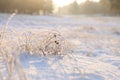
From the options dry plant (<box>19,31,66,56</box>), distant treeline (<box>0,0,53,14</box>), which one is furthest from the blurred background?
dry plant (<box>19,31,66,56</box>)

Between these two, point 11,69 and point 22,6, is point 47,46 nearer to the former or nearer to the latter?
point 11,69

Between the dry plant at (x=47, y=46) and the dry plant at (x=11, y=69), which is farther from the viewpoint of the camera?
the dry plant at (x=47, y=46)

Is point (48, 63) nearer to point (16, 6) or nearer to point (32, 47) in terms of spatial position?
point (32, 47)

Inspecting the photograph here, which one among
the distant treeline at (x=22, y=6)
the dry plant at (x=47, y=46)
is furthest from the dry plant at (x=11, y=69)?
the distant treeline at (x=22, y=6)

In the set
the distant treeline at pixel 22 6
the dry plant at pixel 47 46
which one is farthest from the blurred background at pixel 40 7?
the dry plant at pixel 47 46

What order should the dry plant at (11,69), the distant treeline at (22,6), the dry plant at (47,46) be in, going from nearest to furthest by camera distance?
the dry plant at (11,69)
the dry plant at (47,46)
the distant treeline at (22,6)

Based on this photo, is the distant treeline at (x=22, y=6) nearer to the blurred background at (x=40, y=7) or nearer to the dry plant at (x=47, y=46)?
the blurred background at (x=40, y=7)

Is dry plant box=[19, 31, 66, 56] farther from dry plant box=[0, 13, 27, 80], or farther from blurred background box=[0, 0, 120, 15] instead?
blurred background box=[0, 0, 120, 15]

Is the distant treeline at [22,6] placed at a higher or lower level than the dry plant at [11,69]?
higher

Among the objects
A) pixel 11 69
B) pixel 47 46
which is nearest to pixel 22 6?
pixel 47 46

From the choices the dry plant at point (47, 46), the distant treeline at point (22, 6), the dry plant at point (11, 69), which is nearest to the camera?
the dry plant at point (11, 69)

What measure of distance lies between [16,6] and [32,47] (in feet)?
127

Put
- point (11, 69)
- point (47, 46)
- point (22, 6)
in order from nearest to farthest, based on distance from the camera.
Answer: point (11, 69), point (47, 46), point (22, 6)

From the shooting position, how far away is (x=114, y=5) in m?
53.9
